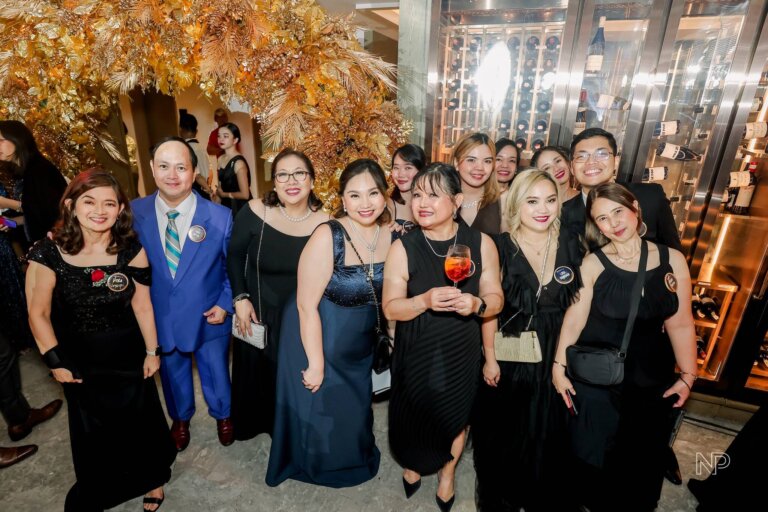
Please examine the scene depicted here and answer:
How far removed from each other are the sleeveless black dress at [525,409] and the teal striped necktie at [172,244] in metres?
1.81

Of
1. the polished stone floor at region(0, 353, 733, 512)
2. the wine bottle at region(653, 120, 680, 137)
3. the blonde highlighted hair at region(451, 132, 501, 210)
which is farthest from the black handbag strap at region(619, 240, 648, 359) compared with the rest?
the wine bottle at region(653, 120, 680, 137)

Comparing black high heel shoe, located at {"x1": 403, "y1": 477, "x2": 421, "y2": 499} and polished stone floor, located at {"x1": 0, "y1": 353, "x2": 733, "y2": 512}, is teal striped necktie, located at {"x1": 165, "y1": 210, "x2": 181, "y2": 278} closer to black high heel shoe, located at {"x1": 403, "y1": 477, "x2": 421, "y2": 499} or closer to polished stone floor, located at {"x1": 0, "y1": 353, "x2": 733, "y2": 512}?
polished stone floor, located at {"x1": 0, "y1": 353, "x2": 733, "y2": 512}

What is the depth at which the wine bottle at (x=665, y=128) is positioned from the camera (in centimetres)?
354

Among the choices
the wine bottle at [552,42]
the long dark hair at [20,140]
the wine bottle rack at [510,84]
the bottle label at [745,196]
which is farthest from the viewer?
the wine bottle rack at [510,84]

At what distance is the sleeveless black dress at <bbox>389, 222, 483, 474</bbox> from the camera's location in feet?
6.55

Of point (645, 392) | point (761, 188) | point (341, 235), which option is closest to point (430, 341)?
point (341, 235)

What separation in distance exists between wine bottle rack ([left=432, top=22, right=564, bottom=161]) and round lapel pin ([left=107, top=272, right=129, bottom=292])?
3.10m

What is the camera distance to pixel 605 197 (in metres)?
2.04

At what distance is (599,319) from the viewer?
6.78ft

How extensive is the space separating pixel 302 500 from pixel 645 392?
199 centimetres

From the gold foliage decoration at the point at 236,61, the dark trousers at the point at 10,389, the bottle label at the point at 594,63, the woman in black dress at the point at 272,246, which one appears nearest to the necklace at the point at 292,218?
the woman in black dress at the point at 272,246

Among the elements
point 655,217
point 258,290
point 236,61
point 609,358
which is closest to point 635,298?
point 609,358

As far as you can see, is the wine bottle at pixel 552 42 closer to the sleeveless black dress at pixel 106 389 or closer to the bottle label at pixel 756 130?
the bottle label at pixel 756 130

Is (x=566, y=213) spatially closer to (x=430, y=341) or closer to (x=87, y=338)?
(x=430, y=341)
